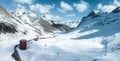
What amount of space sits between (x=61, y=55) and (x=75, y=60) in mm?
2347

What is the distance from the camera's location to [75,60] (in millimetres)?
22094

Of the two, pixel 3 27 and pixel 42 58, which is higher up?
pixel 3 27

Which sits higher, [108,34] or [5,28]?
[5,28]

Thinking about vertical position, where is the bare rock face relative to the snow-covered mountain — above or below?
above

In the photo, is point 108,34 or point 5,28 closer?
point 108,34

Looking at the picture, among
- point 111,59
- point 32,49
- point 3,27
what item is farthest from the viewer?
point 3,27

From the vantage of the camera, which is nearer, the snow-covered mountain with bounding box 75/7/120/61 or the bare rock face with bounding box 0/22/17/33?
the snow-covered mountain with bounding box 75/7/120/61

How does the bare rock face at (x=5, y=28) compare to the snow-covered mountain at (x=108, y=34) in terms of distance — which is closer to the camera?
the snow-covered mountain at (x=108, y=34)

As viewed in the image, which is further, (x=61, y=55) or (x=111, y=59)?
(x=61, y=55)

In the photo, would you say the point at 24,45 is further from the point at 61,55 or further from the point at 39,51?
the point at 61,55

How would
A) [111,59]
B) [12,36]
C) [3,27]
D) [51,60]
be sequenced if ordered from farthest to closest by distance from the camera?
[3,27] < [12,36] < [51,60] < [111,59]

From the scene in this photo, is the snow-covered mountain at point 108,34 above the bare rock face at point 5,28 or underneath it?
underneath

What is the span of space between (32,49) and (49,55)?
428cm

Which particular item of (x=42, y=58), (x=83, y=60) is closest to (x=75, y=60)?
(x=83, y=60)
